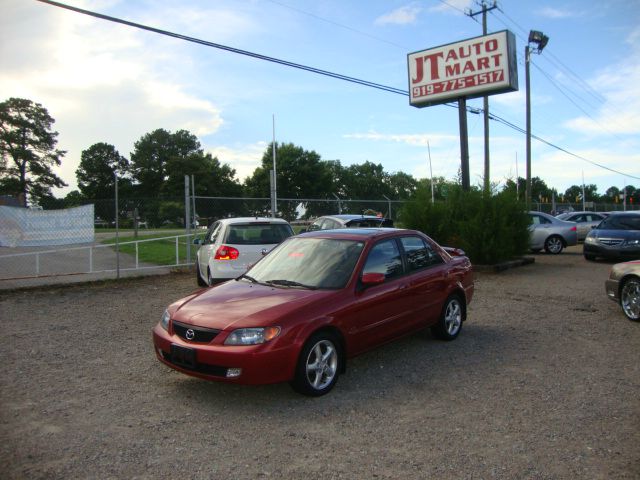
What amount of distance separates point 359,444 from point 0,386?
3.67 metres

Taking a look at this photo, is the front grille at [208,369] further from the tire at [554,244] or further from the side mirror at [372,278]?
the tire at [554,244]

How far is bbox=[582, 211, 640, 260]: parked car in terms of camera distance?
14.6 metres

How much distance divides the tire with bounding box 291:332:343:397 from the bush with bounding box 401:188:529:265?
32.6 feet

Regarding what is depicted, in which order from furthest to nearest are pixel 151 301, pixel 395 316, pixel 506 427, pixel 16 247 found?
pixel 16 247 < pixel 151 301 < pixel 395 316 < pixel 506 427

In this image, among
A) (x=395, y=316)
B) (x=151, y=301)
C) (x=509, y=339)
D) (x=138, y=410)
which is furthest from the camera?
(x=151, y=301)

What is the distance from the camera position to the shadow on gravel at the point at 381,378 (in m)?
4.52

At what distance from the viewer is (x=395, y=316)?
5.52 m

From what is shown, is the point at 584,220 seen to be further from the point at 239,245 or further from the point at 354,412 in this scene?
the point at 354,412

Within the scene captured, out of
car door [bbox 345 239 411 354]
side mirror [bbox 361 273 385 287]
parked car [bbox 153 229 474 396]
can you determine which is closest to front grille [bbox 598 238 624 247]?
parked car [bbox 153 229 474 396]

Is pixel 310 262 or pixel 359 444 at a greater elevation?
pixel 310 262

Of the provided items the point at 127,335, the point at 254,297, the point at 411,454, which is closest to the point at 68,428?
the point at 254,297

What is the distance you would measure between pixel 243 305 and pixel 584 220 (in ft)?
72.6

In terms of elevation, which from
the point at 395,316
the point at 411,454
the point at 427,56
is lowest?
the point at 411,454

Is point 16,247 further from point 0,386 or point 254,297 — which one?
point 254,297
